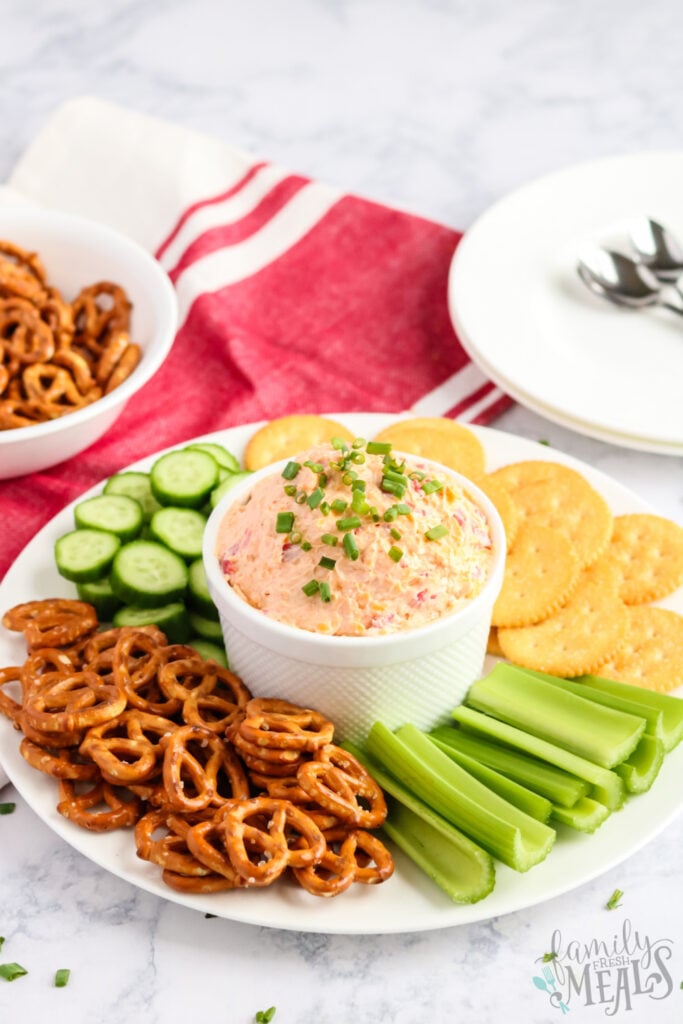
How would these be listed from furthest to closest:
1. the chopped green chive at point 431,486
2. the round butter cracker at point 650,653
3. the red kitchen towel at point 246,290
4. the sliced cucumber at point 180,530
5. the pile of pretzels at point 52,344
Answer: the red kitchen towel at point 246,290 → the pile of pretzels at point 52,344 → the sliced cucumber at point 180,530 → the round butter cracker at point 650,653 → the chopped green chive at point 431,486

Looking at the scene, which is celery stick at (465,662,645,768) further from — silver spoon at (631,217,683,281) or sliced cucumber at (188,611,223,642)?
silver spoon at (631,217,683,281)

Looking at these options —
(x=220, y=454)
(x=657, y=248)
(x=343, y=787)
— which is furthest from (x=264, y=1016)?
(x=657, y=248)

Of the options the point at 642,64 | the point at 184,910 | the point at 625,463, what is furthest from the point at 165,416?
the point at 642,64

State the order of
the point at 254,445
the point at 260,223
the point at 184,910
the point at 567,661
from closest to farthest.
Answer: the point at 184,910 → the point at 567,661 → the point at 254,445 → the point at 260,223

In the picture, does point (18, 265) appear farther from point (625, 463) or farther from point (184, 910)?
point (184, 910)

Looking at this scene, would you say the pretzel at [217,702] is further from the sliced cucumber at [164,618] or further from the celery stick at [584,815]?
the celery stick at [584,815]

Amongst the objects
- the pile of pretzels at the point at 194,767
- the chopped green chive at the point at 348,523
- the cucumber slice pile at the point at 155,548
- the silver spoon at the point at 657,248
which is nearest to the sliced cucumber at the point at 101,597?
the cucumber slice pile at the point at 155,548

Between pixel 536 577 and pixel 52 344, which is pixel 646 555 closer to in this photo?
pixel 536 577
